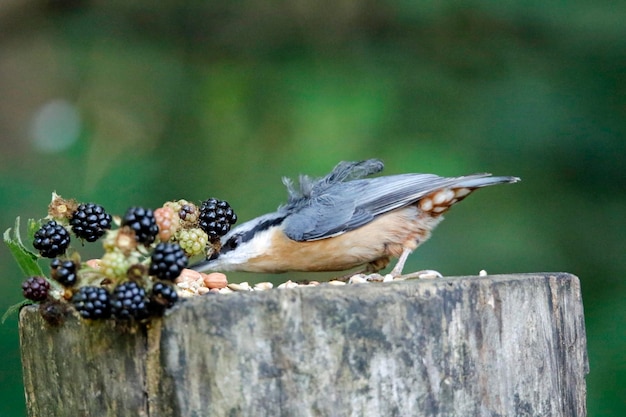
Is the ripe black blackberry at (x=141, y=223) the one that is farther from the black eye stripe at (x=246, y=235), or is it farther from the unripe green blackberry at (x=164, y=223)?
the black eye stripe at (x=246, y=235)

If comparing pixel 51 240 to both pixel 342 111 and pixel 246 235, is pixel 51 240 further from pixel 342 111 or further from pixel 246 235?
pixel 342 111

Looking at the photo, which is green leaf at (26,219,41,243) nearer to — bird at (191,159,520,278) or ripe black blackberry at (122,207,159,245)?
ripe black blackberry at (122,207,159,245)

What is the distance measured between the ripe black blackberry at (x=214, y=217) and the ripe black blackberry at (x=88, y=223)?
468 mm

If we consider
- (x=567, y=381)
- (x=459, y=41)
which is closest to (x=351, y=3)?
(x=459, y=41)

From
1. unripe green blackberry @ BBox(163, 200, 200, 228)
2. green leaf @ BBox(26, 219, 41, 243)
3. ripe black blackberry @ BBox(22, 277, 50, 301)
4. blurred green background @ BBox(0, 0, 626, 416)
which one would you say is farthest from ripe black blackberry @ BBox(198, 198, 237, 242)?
blurred green background @ BBox(0, 0, 626, 416)

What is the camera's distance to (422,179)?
356 centimetres

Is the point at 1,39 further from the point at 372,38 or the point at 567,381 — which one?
the point at 567,381

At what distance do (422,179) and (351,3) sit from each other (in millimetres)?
2352

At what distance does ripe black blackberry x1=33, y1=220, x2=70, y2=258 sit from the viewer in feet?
8.39

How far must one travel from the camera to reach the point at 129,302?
212 cm

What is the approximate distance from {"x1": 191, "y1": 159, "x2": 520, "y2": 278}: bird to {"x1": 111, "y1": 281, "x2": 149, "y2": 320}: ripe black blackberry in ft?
4.27

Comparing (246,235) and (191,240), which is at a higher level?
(246,235)

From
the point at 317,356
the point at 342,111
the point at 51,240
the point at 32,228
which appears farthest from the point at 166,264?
the point at 342,111

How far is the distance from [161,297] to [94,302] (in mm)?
174
